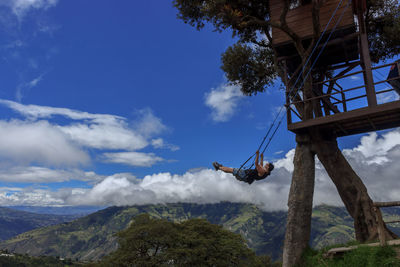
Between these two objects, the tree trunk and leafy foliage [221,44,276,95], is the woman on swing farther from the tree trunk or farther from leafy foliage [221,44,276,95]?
leafy foliage [221,44,276,95]

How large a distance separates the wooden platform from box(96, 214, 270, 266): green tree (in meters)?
36.9

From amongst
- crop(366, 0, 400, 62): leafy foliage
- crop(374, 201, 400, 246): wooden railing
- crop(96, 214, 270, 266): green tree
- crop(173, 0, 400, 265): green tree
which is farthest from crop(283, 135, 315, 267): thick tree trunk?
crop(96, 214, 270, 266): green tree

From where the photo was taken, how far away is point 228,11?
14.9 metres

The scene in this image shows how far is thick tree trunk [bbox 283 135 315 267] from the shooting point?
1261 centimetres

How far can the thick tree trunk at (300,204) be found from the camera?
12.6 meters

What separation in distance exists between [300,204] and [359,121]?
16.1 ft

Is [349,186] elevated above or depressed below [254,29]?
below

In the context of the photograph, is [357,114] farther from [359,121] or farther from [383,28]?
[383,28]

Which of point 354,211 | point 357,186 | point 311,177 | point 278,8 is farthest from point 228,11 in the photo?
point 354,211

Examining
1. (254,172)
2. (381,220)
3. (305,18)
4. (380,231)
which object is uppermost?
(305,18)

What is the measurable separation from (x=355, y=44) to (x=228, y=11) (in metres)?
7.84

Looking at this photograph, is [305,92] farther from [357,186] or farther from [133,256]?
[133,256]

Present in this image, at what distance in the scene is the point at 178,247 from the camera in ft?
153

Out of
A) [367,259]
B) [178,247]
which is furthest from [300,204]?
[178,247]
